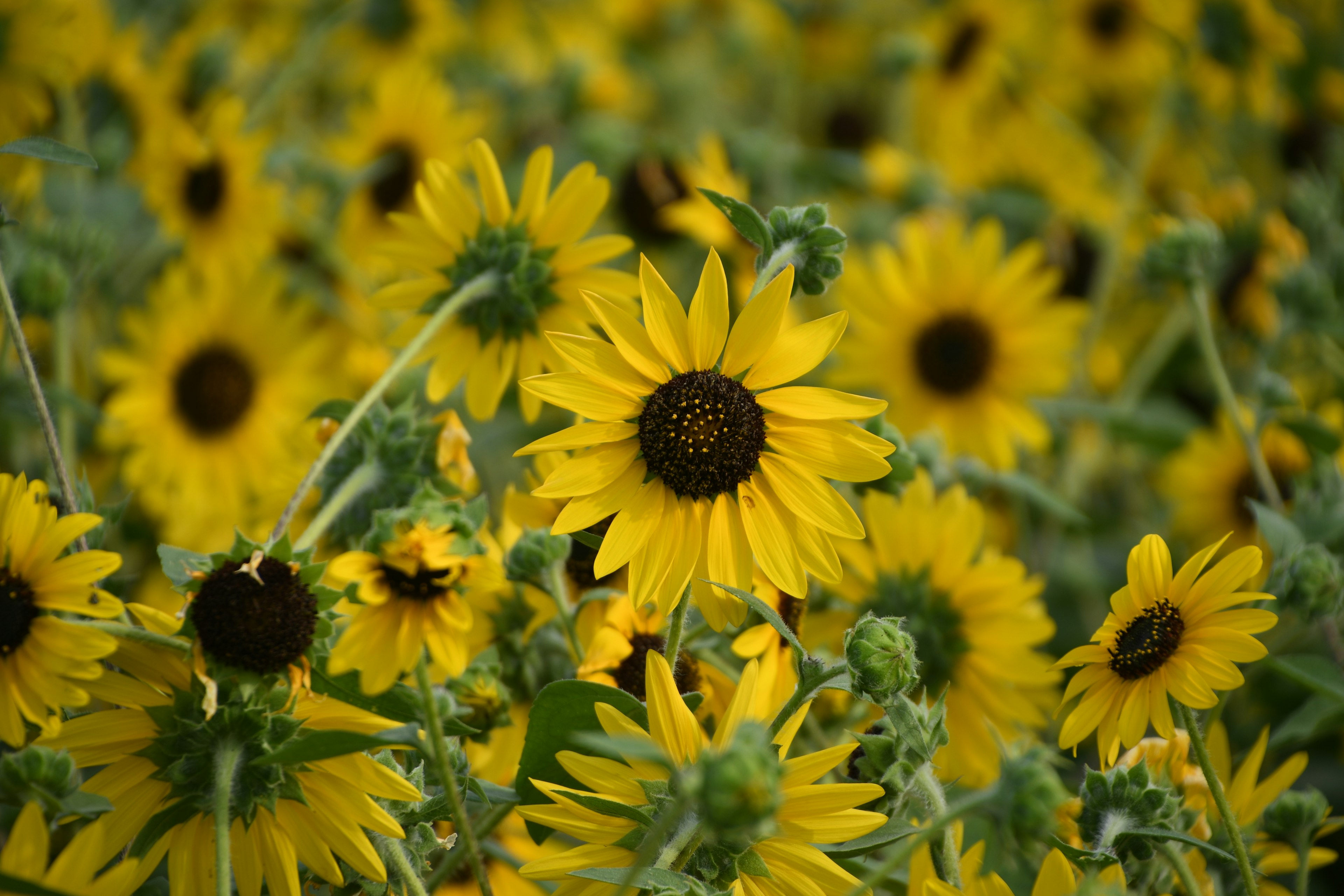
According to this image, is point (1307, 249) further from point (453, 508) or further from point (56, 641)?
point (56, 641)

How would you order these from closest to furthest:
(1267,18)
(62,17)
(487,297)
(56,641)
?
(56,641) → (487,297) → (62,17) → (1267,18)

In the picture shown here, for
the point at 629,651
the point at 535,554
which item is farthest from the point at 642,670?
the point at 535,554

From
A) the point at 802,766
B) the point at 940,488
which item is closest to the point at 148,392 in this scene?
the point at 940,488

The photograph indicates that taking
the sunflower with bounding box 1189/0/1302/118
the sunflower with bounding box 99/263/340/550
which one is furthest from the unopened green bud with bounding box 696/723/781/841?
the sunflower with bounding box 1189/0/1302/118

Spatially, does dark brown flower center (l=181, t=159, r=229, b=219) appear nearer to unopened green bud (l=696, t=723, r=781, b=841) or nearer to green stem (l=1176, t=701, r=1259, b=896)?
unopened green bud (l=696, t=723, r=781, b=841)

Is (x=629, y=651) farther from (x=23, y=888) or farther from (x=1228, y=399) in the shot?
(x=1228, y=399)
